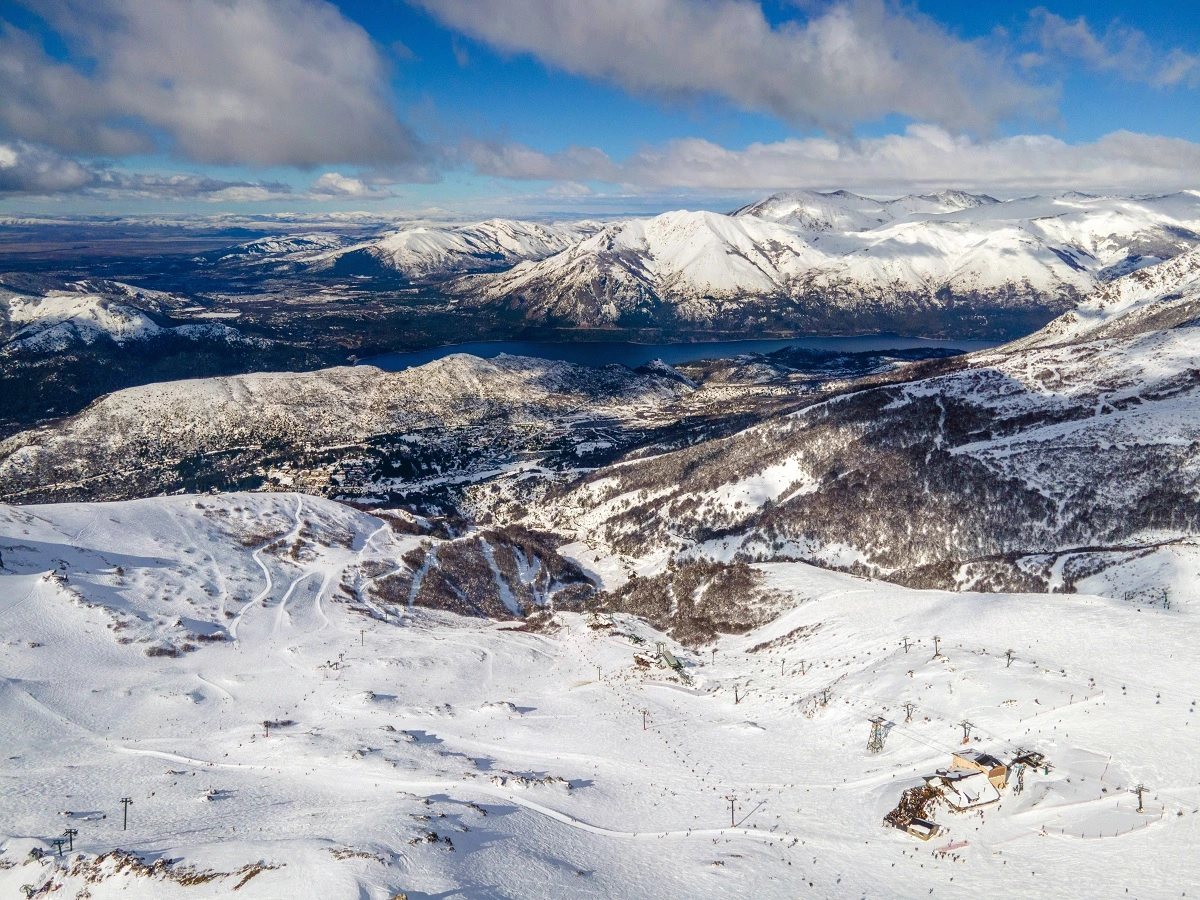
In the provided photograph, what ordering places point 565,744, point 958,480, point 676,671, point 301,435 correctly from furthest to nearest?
point 301,435 < point 958,480 < point 676,671 < point 565,744

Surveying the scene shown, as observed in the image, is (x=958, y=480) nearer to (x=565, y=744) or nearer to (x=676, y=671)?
(x=676, y=671)

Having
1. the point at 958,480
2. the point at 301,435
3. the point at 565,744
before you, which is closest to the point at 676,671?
the point at 565,744

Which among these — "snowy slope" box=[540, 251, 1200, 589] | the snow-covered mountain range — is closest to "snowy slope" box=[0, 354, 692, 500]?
the snow-covered mountain range

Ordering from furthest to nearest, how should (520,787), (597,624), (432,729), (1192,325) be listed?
(1192,325) → (597,624) → (432,729) → (520,787)

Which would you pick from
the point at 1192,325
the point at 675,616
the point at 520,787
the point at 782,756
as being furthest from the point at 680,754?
the point at 1192,325

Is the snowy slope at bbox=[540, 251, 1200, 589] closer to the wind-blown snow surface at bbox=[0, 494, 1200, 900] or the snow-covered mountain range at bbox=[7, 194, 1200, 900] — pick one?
the snow-covered mountain range at bbox=[7, 194, 1200, 900]

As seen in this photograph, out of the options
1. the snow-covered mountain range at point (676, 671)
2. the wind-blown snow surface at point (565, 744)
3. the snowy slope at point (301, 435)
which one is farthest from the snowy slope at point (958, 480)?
the snowy slope at point (301, 435)

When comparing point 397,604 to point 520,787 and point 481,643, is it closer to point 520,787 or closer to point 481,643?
point 481,643

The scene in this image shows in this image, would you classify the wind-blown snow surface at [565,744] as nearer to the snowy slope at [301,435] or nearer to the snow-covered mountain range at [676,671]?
the snow-covered mountain range at [676,671]
